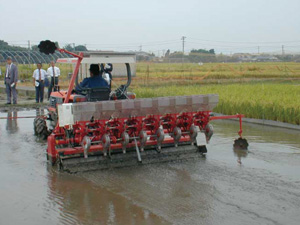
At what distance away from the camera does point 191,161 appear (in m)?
9.05

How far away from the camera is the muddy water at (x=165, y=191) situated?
606 centimetres

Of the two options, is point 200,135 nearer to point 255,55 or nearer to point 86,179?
point 86,179

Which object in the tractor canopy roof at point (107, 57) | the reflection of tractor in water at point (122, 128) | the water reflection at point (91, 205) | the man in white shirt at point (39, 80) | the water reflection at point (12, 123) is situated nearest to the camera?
the water reflection at point (91, 205)

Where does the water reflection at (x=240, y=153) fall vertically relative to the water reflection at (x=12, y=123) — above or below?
below

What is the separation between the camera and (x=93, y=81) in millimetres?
9414

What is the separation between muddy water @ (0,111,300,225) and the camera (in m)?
6.06

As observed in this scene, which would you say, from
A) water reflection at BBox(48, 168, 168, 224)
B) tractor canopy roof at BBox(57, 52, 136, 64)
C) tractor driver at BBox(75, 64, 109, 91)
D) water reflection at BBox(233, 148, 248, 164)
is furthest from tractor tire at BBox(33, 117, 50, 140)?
water reflection at BBox(233, 148, 248, 164)

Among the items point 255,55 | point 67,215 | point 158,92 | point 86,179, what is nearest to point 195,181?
point 86,179

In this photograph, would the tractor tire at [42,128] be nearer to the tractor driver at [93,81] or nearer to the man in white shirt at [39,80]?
the tractor driver at [93,81]

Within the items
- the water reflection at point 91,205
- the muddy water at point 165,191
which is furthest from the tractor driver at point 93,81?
the water reflection at point 91,205

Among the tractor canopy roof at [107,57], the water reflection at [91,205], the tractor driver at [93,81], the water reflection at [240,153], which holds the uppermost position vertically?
the tractor canopy roof at [107,57]

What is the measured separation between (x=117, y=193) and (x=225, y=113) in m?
8.69

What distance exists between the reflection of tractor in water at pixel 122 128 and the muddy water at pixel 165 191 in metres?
0.29

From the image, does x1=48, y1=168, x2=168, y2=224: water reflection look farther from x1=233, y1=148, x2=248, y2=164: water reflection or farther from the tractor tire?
the tractor tire
